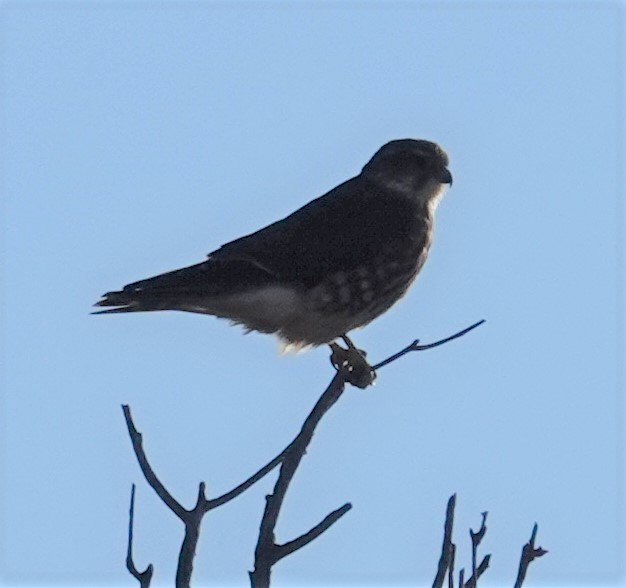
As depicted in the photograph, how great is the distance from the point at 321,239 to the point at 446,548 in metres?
2.84

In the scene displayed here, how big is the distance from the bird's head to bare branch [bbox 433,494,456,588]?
3367 millimetres

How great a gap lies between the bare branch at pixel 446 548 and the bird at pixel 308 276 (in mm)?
2146

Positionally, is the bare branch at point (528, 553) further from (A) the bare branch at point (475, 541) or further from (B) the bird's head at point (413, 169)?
(B) the bird's head at point (413, 169)

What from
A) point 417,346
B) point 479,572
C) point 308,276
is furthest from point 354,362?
point 479,572

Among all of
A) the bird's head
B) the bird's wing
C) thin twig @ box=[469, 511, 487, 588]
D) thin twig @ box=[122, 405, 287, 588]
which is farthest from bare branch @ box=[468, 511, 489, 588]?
the bird's head

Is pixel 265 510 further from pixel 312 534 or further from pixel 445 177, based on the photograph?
pixel 445 177

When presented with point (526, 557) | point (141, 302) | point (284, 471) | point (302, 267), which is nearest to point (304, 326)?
point (302, 267)

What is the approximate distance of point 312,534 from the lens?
3.32 m

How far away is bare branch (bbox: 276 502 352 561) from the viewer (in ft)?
10.8

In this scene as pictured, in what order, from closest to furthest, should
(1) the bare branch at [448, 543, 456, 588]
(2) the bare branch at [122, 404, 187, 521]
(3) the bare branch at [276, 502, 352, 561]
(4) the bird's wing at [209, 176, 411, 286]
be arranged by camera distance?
(1) the bare branch at [448, 543, 456, 588]
(3) the bare branch at [276, 502, 352, 561]
(2) the bare branch at [122, 404, 187, 521]
(4) the bird's wing at [209, 176, 411, 286]

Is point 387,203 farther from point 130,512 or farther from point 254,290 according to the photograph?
point 130,512

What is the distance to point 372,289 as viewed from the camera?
5.74m

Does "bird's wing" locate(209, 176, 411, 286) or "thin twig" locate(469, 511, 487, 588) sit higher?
"bird's wing" locate(209, 176, 411, 286)

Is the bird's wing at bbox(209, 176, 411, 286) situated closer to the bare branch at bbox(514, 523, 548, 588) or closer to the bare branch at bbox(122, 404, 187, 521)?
the bare branch at bbox(122, 404, 187, 521)
